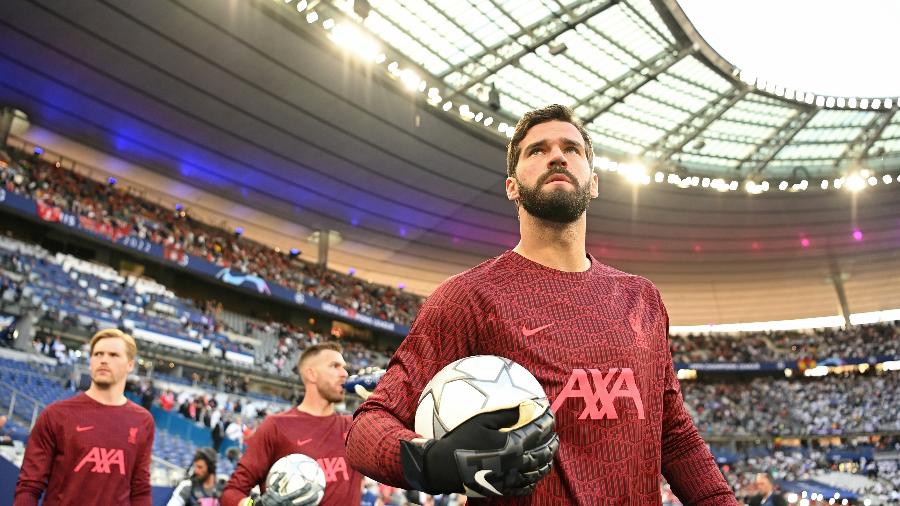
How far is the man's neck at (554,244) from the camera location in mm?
2092

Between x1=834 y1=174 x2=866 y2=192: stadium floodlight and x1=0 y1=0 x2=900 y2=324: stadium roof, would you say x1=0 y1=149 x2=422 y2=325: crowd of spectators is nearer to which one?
x1=0 y1=0 x2=900 y2=324: stadium roof

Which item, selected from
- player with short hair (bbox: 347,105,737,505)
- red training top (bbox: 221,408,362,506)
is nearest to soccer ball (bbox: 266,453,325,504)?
red training top (bbox: 221,408,362,506)

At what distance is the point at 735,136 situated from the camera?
29625 millimetres

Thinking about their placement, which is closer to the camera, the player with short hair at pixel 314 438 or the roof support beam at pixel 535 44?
the player with short hair at pixel 314 438

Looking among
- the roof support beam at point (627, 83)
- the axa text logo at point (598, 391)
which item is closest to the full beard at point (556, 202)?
the axa text logo at point (598, 391)

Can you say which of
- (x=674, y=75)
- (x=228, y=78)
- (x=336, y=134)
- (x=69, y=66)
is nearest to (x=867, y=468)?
(x=674, y=75)

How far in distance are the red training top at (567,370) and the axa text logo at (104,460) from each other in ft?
11.3

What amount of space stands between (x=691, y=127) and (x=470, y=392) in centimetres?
2955

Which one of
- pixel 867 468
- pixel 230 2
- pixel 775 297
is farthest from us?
pixel 775 297

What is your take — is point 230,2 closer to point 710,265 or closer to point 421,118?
point 421,118

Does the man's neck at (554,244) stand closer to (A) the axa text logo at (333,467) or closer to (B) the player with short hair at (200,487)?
(A) the axa text logo at (333,467)

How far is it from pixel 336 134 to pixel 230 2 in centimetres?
708

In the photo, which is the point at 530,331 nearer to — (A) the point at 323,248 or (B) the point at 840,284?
(A) the point at 323,248

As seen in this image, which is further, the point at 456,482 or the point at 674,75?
the point at 674,75
